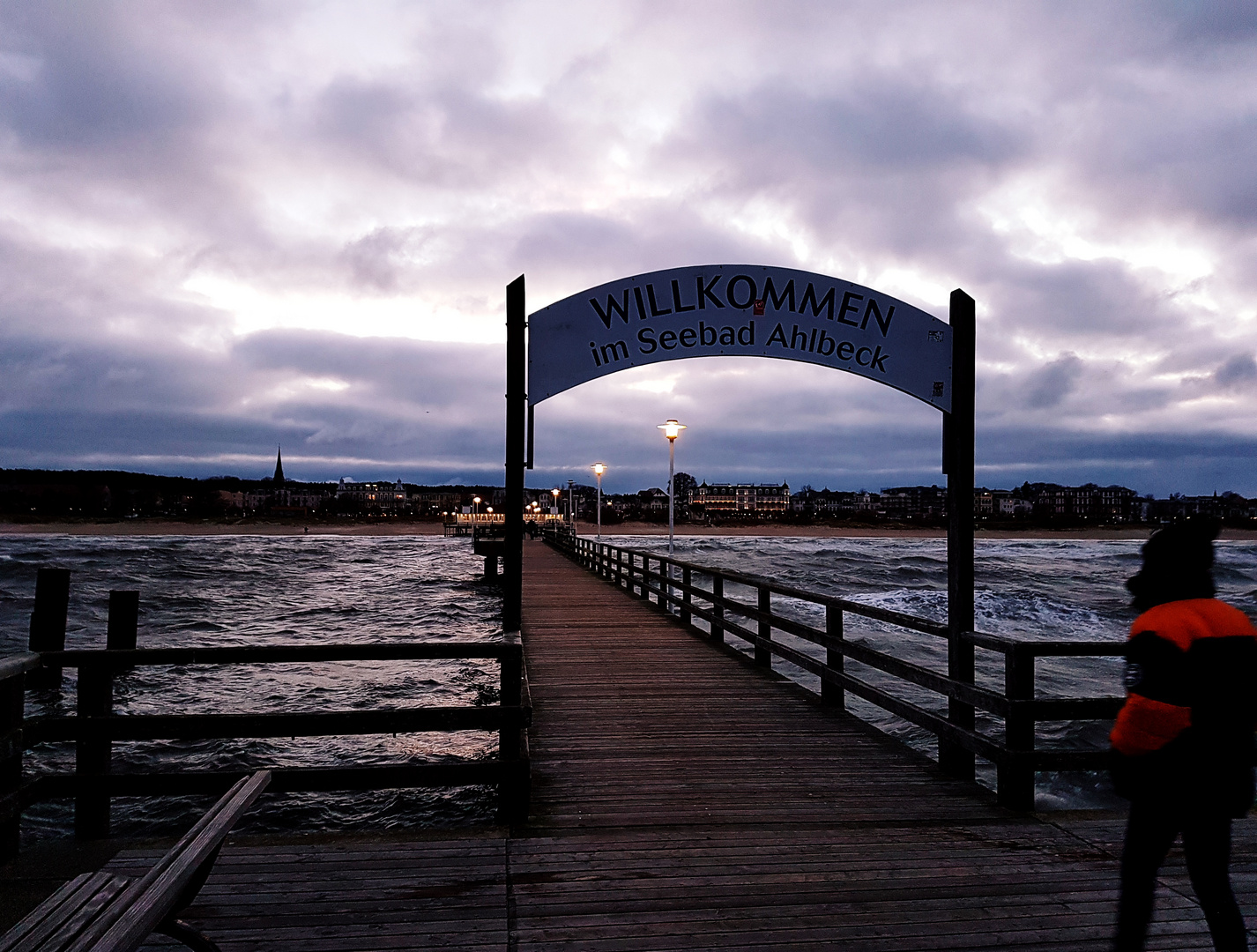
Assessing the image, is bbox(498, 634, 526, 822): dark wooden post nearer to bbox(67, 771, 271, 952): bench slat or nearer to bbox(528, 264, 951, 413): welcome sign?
bbox(67, 771, 271, 952): bench slat

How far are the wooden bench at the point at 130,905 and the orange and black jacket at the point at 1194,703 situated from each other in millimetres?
3031

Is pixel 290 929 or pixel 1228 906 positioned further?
pixel 290 929

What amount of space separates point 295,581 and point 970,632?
38337 millimetres

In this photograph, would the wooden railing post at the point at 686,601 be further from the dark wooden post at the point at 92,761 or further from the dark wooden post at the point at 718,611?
the dark wooden post at the point at 92,761

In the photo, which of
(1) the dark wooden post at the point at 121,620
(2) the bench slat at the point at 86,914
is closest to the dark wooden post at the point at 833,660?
(2) the bench slat at the point at 86,914

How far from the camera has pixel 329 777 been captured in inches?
171

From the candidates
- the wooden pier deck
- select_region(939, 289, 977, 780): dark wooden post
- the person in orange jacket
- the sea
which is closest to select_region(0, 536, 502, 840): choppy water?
the sea

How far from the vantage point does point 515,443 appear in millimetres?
5746

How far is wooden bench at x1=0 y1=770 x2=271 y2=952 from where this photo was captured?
6.49ft

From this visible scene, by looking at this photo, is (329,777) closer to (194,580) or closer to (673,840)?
(673,840)

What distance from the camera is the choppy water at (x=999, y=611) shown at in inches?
470

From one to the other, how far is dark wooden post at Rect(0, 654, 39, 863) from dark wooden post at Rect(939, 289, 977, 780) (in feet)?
17.5

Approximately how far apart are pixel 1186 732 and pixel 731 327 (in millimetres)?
4294

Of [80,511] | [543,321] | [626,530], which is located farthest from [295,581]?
[80,511]
